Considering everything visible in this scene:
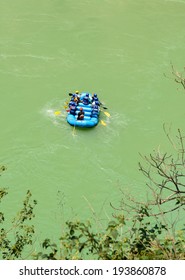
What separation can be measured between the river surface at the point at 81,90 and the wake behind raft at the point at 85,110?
0.22 metres

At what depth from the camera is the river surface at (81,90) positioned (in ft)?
30.6

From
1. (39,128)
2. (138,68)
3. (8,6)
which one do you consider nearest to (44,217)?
(39,128)

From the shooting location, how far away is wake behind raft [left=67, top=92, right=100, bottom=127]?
36.3 ft

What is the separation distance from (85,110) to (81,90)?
1.49 m

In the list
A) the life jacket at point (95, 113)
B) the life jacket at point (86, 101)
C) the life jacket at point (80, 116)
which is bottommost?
the life jacket at point (80, 116)

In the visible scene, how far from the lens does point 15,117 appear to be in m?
11.3

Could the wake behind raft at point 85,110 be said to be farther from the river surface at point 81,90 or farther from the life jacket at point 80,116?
the river surface at point 81,90

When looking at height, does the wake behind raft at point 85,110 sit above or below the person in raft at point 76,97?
below

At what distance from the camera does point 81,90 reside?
1283cm

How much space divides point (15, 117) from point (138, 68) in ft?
16.3

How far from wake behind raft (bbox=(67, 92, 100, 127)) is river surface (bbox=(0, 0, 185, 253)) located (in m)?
0.22

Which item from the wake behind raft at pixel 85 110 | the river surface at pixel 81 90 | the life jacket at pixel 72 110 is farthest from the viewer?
the life jacket at pixel 72 110

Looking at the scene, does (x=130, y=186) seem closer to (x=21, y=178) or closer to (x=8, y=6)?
(x=21, y=178)

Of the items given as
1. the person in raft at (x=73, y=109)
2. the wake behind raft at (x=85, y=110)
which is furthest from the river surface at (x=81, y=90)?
the person in raft at (x=73, y=109)
